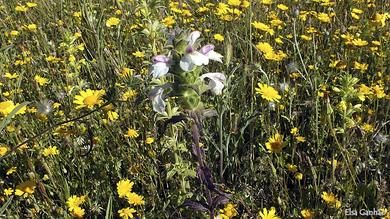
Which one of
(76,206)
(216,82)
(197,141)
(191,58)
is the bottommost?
(76,206)

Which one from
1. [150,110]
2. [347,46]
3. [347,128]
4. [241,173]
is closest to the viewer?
[347,128]

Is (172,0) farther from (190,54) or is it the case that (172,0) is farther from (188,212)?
(190,54)

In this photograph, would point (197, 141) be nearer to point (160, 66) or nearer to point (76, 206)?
point (160, 66)

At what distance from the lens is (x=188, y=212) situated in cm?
192

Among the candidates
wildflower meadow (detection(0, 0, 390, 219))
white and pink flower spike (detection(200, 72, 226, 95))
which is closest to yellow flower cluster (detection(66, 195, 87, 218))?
wildflower meadow (detection(0, 0, 390, 219))

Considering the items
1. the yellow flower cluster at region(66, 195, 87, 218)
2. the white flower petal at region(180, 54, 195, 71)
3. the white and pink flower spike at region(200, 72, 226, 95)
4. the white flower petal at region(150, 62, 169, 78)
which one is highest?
the white flower petal at region(180, 54, 195, 71)

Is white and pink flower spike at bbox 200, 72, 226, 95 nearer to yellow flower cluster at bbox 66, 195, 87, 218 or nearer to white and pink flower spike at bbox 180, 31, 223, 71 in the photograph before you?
white and pink flower spike at bbox 180, 31, 223, 71

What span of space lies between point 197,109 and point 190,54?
194 millimetres

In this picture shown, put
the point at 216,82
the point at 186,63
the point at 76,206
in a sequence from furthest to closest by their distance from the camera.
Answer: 1. the point at 76,206
2. the point at 216,82
3. the point at 186,63

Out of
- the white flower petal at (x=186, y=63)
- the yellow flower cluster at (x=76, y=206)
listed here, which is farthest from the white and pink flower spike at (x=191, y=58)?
the yellow flower cluster at (x=76, y=206)

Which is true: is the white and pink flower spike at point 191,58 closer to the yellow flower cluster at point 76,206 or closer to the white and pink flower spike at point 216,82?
the white and pink flower spike at point 216,82

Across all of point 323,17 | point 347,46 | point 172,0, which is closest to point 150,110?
point 347,46

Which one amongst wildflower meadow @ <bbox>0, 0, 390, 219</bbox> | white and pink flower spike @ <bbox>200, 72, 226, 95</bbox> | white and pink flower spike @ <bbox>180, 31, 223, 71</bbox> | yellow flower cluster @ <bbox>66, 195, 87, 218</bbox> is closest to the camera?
white and pink flower spike @ <bbox>180, 31, 223, 71</bbox>

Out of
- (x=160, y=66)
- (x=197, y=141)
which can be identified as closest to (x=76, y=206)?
(x=197, y=141)
